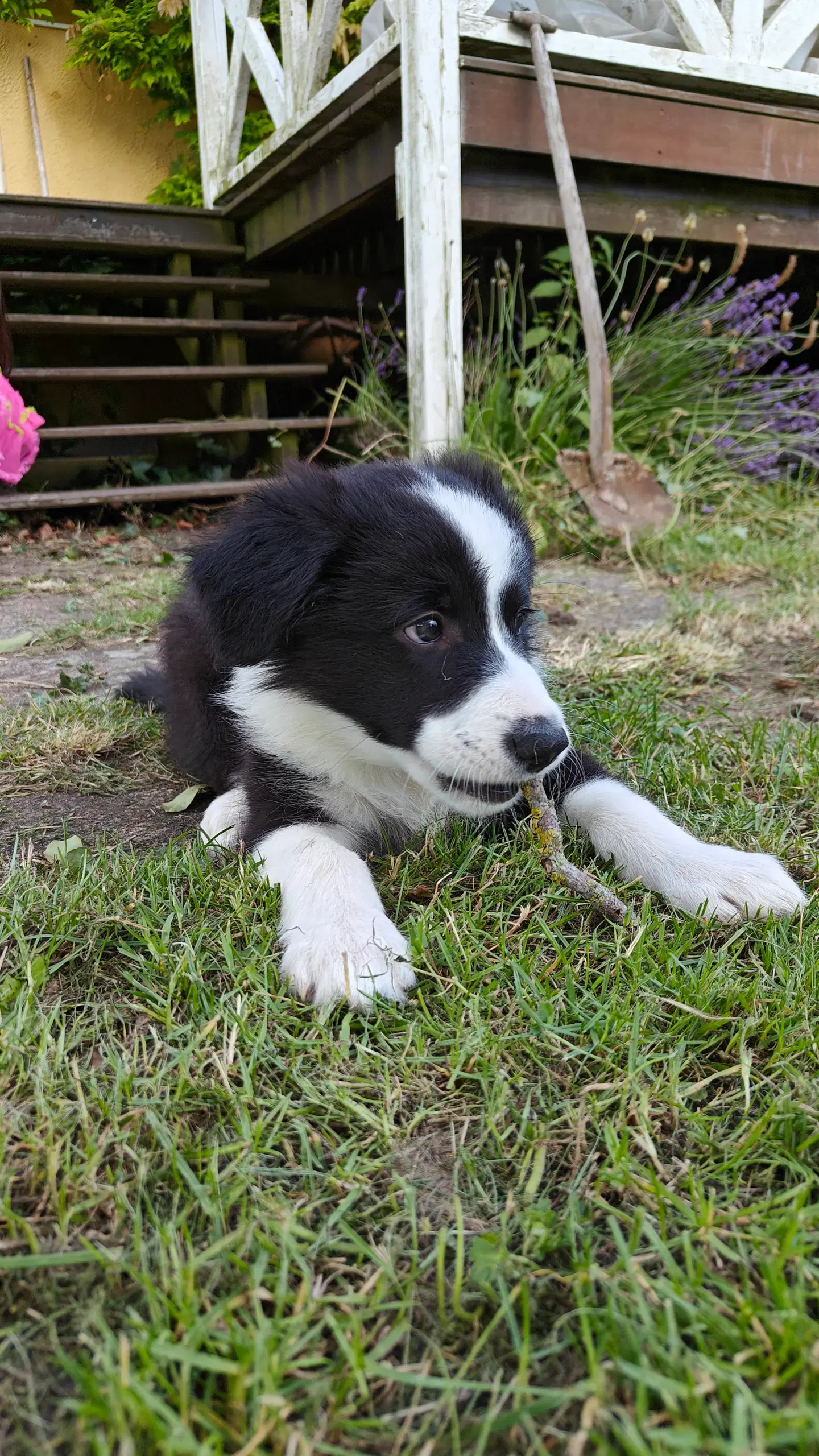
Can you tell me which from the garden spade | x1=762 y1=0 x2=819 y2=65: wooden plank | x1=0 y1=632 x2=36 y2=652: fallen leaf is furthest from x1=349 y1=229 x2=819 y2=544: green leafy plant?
x1=0 y1=632 x2=36 y2=652: fallen leaf

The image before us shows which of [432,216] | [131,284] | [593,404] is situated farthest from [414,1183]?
[131,284]

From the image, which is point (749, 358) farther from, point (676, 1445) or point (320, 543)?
point (676, 1445)

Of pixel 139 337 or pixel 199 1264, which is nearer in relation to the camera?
pixel 199 1264

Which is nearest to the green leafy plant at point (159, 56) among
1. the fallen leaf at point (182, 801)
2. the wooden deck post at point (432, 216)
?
the wooden deck post at point (432, 216)

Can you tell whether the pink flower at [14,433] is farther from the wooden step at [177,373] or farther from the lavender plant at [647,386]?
the wooden step at [177,373]

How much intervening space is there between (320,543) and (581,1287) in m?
1.32

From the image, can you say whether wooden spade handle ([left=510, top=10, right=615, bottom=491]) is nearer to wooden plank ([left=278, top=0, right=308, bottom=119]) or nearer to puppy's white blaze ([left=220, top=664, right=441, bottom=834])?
wooden plank ([left=278, top=0, right=308, bottom=119])

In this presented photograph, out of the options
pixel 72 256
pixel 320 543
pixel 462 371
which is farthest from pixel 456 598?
pixel 72 256

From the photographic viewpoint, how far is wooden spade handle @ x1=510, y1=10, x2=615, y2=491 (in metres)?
4.53

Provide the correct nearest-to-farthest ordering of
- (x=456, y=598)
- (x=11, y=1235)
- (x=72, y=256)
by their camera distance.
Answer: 1. (x=11, y=1235)
2. (x=456, y=598)
3. (x=72, y=256)

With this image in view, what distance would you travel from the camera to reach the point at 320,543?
185 cm

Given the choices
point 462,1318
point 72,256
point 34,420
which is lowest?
point 462,1318

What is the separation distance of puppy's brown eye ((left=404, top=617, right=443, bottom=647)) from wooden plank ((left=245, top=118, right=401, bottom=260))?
4.00 meters

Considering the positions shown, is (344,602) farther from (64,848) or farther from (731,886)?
(731,886)
